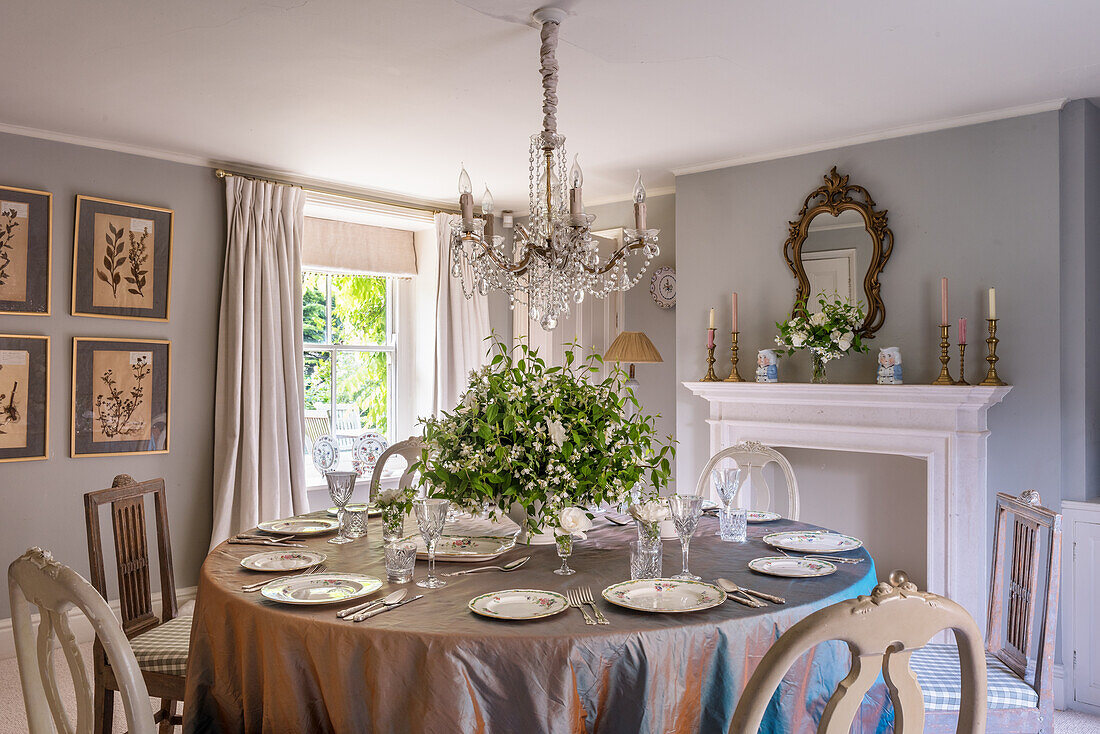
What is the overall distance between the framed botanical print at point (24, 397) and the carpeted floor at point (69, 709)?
973 mm

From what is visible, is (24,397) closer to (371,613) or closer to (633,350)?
(371,613)

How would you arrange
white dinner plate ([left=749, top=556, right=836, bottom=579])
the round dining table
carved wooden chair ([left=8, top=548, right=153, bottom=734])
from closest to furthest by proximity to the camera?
carved wooden chair ([left=8, top=548, right=153, bottom=734]) → the round dining table → white dinner plate ([left=749, top=556, right=836, bottom=579])

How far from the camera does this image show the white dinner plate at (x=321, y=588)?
1743mm

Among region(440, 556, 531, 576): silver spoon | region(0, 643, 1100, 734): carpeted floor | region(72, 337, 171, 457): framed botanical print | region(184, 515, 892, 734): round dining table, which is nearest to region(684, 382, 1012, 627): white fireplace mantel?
region(0, 643, 1100, 734): carpeted floor

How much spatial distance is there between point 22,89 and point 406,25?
1750 millimetres

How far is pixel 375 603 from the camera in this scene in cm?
171

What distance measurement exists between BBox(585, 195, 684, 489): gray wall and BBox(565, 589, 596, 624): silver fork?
3049mm

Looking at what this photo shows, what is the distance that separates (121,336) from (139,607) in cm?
195

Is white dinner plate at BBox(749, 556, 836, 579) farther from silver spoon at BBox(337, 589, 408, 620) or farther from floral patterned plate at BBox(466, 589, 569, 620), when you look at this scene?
silver spoon at BBox(337, 589, 408, 620)

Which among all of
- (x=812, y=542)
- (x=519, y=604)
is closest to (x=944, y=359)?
(x=812, y=542)

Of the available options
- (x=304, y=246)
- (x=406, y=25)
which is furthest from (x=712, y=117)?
(x=304, y=246)

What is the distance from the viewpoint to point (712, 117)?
11.5ft

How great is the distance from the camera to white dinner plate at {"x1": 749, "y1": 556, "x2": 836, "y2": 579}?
77.5 inches

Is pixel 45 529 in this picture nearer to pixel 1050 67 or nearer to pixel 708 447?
pixel 708 447
